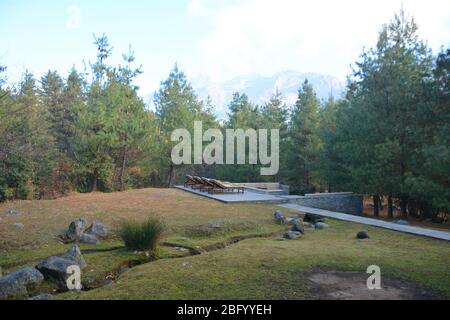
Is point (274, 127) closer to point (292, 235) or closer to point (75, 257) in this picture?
point (292, 235)

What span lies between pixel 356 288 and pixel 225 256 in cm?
243

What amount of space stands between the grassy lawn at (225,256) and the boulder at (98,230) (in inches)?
9.5

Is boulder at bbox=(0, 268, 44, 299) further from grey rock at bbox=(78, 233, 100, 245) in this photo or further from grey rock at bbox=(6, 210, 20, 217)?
grey rock at bbox=(6, 210, 20, 217)

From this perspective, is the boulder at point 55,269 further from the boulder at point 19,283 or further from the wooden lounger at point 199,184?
the wooden lounger at point 199,184

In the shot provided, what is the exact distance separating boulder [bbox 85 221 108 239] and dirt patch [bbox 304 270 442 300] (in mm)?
4998

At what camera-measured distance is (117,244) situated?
750 centimetres

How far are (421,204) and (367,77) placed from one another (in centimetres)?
621

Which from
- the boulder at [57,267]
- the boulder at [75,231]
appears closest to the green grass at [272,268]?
the boulder at [57,267]

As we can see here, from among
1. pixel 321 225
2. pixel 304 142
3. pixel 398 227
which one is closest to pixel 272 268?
pixel 321 225

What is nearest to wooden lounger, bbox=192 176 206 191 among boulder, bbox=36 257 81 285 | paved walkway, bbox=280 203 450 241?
paved walkway, bbox=280 203 450 241

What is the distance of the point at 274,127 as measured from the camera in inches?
1018

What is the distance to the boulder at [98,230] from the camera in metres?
8.03

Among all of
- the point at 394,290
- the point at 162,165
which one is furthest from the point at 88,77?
the point at 394,290

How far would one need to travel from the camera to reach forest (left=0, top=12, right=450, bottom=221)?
44.0ft
